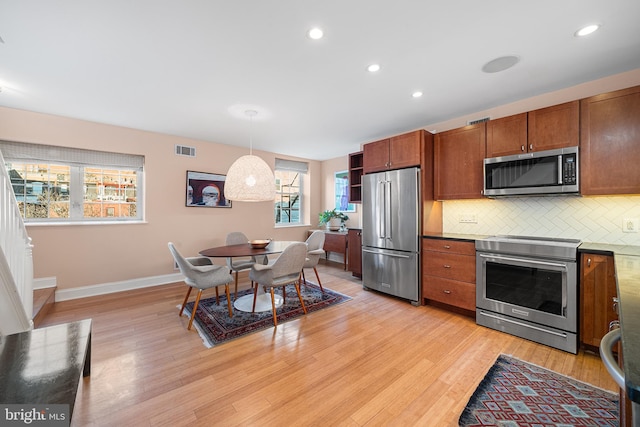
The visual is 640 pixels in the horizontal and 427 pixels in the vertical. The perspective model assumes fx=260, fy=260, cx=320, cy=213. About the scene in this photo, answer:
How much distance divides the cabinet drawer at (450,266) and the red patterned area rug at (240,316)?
119 cm

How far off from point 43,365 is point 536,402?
9.39 feet

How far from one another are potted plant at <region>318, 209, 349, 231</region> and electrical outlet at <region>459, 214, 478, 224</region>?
2.51 m

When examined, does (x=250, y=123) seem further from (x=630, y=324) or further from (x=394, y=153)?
(x=630, y=324)

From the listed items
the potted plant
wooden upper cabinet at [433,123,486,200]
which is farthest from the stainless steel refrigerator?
the potted plant

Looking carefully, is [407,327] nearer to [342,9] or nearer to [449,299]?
[449,299]

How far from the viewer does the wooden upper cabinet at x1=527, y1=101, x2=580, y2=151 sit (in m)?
2.47

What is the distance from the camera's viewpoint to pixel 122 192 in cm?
413

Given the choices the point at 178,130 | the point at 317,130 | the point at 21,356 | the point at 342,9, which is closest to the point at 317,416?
the point at 21,356

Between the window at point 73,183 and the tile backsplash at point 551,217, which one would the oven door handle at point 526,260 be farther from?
the window at point 73,183

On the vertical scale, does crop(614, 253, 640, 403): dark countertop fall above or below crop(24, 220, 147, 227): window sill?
below

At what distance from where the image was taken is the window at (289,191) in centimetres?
591

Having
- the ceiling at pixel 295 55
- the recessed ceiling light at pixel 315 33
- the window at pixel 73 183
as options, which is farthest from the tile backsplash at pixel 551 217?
the window at pixel 73 183

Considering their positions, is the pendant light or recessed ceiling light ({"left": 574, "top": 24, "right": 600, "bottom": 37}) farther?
the pendant light

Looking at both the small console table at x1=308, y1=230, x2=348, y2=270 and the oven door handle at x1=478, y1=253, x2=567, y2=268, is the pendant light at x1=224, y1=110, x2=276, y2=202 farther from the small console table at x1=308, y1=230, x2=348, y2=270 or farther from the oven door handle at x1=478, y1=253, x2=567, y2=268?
the oven door handle at x1=478, y1=253, x2=567, y2=268
